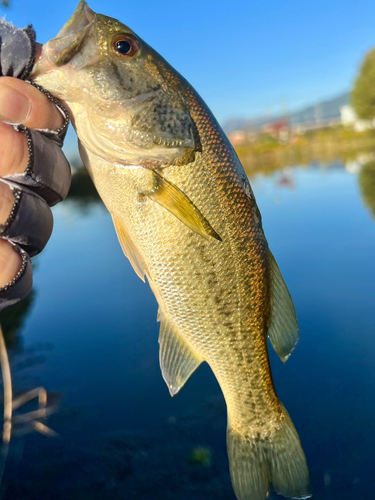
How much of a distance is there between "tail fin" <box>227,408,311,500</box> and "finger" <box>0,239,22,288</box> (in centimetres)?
167

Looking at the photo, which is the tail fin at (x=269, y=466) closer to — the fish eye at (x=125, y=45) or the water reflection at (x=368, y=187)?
the fish eye at (x=125, y=45)

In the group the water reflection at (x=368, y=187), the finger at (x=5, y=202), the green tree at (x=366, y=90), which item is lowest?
the finger at (x=5, y=202)

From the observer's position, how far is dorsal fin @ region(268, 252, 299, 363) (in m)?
2.21

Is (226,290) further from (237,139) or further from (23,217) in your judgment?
(237,139)

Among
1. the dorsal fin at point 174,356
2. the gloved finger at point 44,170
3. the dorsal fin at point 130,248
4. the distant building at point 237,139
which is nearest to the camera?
the gloved finger at point 44,170

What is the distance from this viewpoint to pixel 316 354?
237 inches

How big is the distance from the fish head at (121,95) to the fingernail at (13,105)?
221 millimetres

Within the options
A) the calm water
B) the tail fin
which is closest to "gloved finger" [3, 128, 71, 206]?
the tail fin

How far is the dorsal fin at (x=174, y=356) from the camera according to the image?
7.17 feet

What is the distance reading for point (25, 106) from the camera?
1549 mm

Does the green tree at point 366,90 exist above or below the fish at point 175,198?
above

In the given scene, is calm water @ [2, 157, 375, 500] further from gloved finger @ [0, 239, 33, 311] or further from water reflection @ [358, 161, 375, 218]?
water reflection @ [358, 161, 375, 218]

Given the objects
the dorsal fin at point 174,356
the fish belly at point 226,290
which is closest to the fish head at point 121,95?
the fish belly at point 226,290

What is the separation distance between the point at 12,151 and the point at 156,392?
4.97 meters
